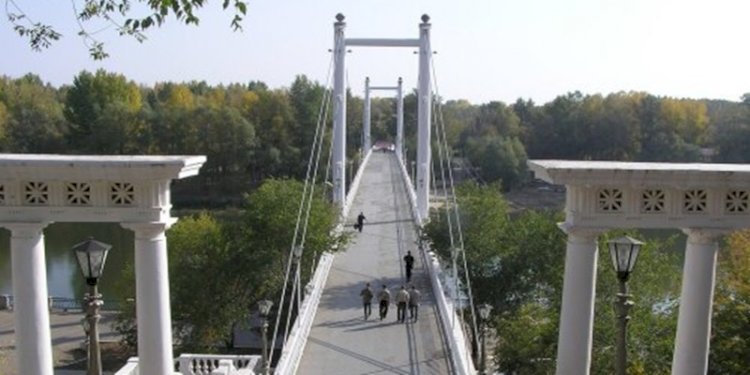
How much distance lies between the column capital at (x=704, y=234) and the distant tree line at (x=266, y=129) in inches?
2064

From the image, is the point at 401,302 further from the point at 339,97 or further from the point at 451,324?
the point at 339,97

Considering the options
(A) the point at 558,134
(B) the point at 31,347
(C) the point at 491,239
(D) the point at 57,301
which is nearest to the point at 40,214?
(B) the point at 31,347

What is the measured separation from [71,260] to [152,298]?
A: 3530 cm

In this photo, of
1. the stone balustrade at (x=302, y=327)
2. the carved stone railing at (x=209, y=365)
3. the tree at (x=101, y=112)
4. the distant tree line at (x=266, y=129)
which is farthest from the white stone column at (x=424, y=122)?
the tree at (x=101, y=112)

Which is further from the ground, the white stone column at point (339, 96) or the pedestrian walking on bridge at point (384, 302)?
the white stone column at point (339, 96)

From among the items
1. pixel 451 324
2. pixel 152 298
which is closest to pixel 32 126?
pixel 451 324

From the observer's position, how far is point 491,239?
23922 mm

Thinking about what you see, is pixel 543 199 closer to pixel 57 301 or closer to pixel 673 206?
pixel 57 301

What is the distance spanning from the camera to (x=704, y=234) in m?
6.89

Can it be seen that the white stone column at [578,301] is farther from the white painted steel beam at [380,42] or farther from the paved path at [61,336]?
the white painted steel beam at [380,42]

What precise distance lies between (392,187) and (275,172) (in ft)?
62.3

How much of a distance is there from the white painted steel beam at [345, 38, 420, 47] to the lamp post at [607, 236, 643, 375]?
93.4 ft

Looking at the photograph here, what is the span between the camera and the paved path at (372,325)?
13336 millimetres

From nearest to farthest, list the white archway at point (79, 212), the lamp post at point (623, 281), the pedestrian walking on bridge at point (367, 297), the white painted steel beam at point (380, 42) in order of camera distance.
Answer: the lamp post at point (623, 281) → the white archway at point (79, 212) → the pedestrian walking on bridge at point (367, 297) → the white painted steel beam at point (380, 42)
